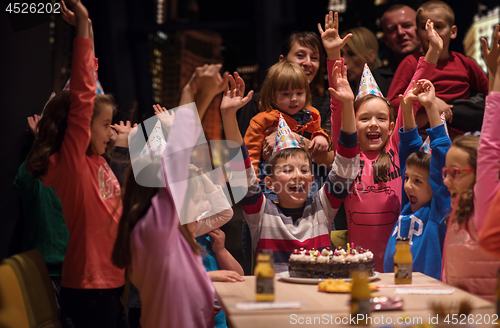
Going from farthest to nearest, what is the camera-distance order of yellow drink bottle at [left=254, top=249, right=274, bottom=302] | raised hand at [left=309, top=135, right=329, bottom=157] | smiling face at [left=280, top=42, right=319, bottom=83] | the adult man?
the adult man < smiling face at [left=280, top=42, right=319, bottom=83] < raised hand at [left=309, top=135, right=329, bottom=157] < yellow drink bottle at [left=254, top=249, right=274, bottom=302]

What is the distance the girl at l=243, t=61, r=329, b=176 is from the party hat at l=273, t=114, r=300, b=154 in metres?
0.17

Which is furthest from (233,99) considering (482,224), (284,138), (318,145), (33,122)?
(482,224)

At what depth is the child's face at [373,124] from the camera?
282 centimetres

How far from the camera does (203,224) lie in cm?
251

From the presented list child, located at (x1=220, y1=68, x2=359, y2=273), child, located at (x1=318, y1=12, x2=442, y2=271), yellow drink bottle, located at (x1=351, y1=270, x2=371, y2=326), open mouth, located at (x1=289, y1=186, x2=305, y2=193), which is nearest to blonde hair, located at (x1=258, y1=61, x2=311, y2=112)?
child, located at (x1=318, y1=12, x2=442, y2=271)

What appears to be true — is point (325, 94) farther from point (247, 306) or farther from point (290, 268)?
point (247, 306)

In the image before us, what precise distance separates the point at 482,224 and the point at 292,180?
977mm

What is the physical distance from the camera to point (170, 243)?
6.04 ft

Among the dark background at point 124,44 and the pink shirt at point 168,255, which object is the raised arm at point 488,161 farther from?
the dark background at point 124,44

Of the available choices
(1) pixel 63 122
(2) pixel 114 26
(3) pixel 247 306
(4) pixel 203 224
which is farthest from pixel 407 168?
(2) pixel 114 26

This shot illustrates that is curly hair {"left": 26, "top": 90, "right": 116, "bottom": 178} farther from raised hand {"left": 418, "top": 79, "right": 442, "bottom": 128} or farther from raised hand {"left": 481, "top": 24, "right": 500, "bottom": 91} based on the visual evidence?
raised hand {"left": 481, "top": 24, "right": 500, "bottom": 91}

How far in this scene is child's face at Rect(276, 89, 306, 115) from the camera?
3.04 meters

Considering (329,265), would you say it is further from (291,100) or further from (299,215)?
(291,100)

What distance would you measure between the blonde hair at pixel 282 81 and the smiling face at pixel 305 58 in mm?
328
